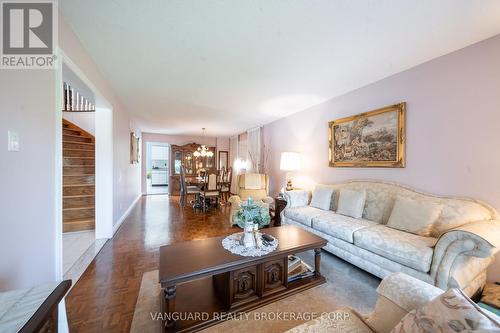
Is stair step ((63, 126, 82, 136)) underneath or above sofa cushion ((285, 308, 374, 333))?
above

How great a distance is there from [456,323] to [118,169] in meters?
4.23

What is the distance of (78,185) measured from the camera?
351cm

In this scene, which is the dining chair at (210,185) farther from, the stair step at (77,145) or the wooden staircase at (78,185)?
the stair step at (77,145)

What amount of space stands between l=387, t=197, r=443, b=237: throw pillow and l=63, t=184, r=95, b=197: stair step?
475cm

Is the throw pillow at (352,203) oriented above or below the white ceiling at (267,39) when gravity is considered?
below

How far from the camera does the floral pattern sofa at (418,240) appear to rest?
154cm

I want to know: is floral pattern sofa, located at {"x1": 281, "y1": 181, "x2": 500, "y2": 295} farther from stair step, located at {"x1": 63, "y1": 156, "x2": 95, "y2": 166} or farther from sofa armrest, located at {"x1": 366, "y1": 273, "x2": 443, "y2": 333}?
stair step, located at {"x1": 63, "y1": 156, "x2": 95, "y2": 166}

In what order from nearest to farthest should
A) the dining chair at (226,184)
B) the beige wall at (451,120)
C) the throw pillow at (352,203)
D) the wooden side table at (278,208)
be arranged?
the beige wall at (451,120) < the throw pillow at (352,203) < the wooden side table at (278,208) < the dining chair at (226,184)

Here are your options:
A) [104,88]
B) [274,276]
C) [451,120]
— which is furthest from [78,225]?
[451,120]

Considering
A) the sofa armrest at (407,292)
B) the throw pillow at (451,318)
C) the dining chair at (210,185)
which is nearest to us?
the throw pillow at (451,318)

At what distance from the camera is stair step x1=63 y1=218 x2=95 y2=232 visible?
324 centimetres

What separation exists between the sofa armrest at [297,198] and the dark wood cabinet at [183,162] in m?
4.89

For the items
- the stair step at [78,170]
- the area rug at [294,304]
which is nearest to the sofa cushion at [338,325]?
the area rug at [294,304]

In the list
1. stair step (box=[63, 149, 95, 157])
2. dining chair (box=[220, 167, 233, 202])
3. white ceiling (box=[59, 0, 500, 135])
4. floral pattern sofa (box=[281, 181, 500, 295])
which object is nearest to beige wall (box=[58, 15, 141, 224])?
white ceiling (box=[59, 0, 500, 135])
